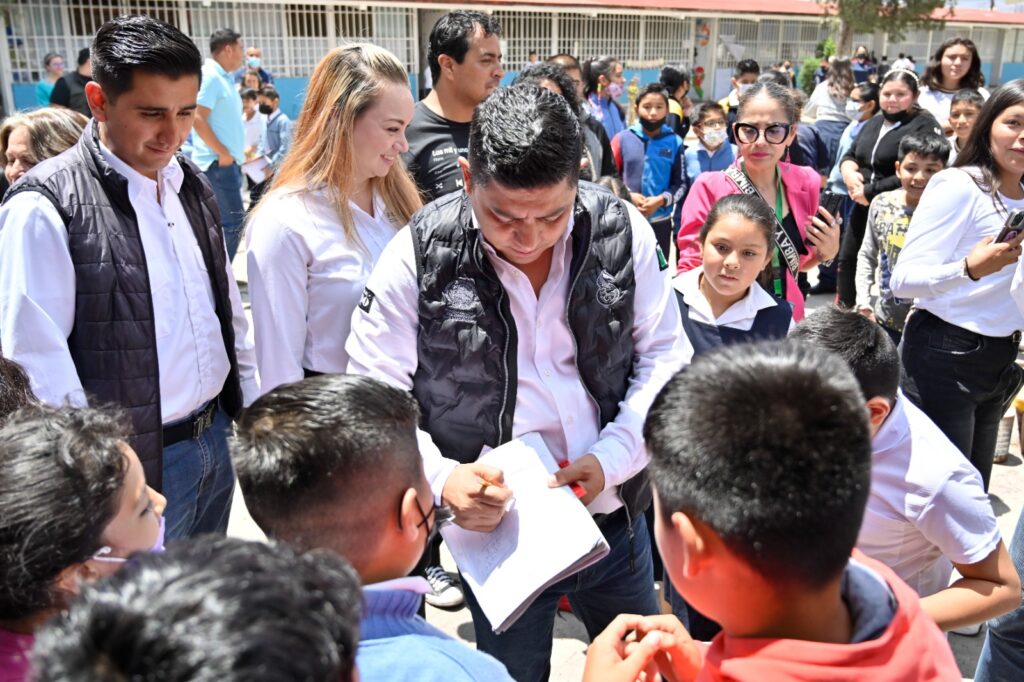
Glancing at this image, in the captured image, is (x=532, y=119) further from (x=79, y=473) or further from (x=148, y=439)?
(x=148, y=439)

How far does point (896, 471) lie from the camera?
168 centimetres

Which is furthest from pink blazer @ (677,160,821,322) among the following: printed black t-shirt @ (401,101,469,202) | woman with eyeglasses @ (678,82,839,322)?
printed black t-shirt @ (401,101,469,202)

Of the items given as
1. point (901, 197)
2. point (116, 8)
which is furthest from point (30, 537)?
point (116, 8)

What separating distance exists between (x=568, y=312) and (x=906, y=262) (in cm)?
151

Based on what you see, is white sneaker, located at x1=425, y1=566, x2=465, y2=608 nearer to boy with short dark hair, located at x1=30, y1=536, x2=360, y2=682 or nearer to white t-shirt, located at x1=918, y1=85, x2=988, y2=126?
→ boy with short dark hair, located at x1=30, y1=536, x2=360, y2=682

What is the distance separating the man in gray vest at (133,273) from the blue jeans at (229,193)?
403 centimetres

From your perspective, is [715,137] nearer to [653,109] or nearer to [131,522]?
[653,109]

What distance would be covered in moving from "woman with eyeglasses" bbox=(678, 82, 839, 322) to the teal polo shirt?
12.6 ft

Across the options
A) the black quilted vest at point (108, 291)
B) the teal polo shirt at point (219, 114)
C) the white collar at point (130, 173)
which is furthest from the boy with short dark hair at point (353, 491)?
the teal polo shirt at point (219, 114)

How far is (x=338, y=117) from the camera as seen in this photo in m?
2.27

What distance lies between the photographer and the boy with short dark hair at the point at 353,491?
4.00 ft

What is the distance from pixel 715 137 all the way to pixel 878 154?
102 cm

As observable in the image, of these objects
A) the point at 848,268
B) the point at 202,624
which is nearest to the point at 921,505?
the point at 202,624

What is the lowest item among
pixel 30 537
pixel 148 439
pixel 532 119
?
pixel 148 439
